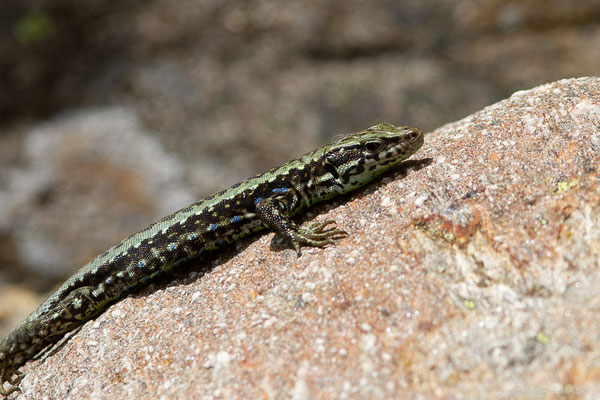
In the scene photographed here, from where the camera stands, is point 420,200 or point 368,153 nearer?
point 420,200

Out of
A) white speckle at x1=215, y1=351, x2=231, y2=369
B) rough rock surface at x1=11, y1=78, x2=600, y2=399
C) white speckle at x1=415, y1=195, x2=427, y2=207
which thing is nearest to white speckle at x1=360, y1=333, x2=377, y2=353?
rough rock surface at x1=11, y1=78, x2=600, y2=399

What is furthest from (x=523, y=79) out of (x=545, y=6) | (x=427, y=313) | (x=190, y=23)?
(x=427, y=313)

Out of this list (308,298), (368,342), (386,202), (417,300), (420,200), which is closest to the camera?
(368,342)

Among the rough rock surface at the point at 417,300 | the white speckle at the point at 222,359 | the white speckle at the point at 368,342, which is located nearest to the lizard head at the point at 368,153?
the rough rock surface at the point at 417,300

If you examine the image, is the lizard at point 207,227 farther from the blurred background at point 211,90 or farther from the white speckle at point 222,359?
the blurred background at point 211,90

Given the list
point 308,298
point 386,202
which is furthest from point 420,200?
point 308,298

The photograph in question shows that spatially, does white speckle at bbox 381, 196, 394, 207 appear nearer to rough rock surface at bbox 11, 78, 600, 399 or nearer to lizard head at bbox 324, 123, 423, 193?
rough rock surface at bbox 11, 78, 600, 399

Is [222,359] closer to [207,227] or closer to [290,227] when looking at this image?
[290,227]
